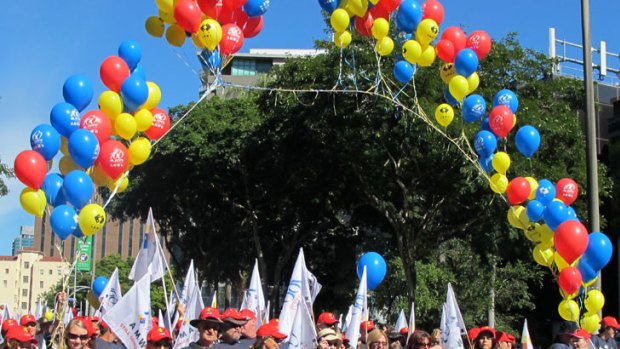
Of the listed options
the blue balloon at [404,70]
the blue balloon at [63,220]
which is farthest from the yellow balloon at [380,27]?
the blue balloon at [63,220]

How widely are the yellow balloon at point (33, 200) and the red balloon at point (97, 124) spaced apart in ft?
3.39

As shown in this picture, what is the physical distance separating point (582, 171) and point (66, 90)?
48.8 feet

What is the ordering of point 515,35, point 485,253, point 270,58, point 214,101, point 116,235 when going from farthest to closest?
point 116,235 < point 270,58 < point 214,101 < point 485,253 < point 515,35

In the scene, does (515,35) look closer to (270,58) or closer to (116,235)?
(270,58)

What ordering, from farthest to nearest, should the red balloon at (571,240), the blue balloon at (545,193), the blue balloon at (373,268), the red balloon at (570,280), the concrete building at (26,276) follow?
the concrete building at (26,276)
the blue balloon at (545,193)
the blue balloon at (373,268)
the red balloon at (570,280)
the red balloon at (571,240)

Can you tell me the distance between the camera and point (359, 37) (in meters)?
21.6

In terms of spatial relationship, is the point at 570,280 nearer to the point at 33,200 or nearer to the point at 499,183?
the point at 499,183

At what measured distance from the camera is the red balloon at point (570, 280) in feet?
40.9

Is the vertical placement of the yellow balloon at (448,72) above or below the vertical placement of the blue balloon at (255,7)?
below

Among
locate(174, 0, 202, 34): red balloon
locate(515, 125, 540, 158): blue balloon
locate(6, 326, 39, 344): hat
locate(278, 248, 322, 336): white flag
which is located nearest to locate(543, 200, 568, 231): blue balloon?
locate(515, 125, 540, 158): blue balloon

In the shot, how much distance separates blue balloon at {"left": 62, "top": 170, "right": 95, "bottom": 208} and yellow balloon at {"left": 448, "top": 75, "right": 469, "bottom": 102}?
5.86 meters

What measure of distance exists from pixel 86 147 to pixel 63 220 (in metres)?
0.99

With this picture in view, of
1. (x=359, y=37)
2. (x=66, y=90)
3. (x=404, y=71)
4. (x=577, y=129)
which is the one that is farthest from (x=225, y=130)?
(x=66, y=90)

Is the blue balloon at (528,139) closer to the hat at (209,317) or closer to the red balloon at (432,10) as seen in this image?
the red balloon at (432,10)
